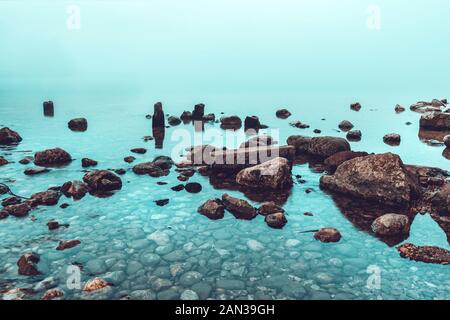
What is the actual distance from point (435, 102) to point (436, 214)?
5497 centimetres

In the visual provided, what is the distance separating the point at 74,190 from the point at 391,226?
36.0 ft

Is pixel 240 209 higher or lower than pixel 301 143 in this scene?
lower

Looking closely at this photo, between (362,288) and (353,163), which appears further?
(353,163)

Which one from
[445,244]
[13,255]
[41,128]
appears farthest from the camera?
[41,128]

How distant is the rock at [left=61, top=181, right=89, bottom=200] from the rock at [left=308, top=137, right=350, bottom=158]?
1287cm

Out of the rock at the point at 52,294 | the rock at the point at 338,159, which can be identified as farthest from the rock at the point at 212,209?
the rock at the point at 338,159

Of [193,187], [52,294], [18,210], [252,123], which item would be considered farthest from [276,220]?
[252,123]

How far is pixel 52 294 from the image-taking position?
24.6ft

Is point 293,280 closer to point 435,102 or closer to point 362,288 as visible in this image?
point 362,288

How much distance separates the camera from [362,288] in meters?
8.02

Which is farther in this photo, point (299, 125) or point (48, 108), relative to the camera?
point (48, 108)

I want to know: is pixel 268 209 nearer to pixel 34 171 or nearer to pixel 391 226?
pixel 391 226

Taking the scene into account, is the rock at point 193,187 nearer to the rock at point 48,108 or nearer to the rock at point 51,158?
the rock at point 51,158
